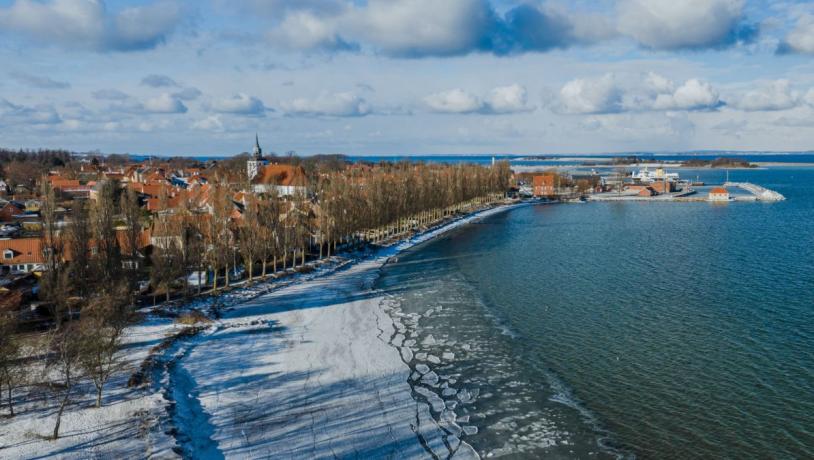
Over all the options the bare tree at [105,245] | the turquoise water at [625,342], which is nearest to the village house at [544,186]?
the turquoise water at [625,342]

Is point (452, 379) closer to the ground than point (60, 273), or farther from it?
closer to the ground

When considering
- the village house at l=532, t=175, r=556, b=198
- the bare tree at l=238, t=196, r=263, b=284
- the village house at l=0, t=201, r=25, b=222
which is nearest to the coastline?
the bare tree at l=238, t=196, r=263, b=284

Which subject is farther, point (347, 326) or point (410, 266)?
point (410, 266)

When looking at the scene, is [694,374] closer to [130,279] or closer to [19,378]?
[19,378]

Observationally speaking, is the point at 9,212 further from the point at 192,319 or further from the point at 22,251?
the point at 192,319

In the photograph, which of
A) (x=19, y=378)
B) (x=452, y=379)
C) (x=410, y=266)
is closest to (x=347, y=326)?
(x=452, y=379)

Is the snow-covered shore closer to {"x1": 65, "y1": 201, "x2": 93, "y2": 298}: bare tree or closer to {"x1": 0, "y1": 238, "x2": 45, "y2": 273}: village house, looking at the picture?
{"x1": 65, "y1": 201, "x2": 93, "y2": 298}: bare tree
